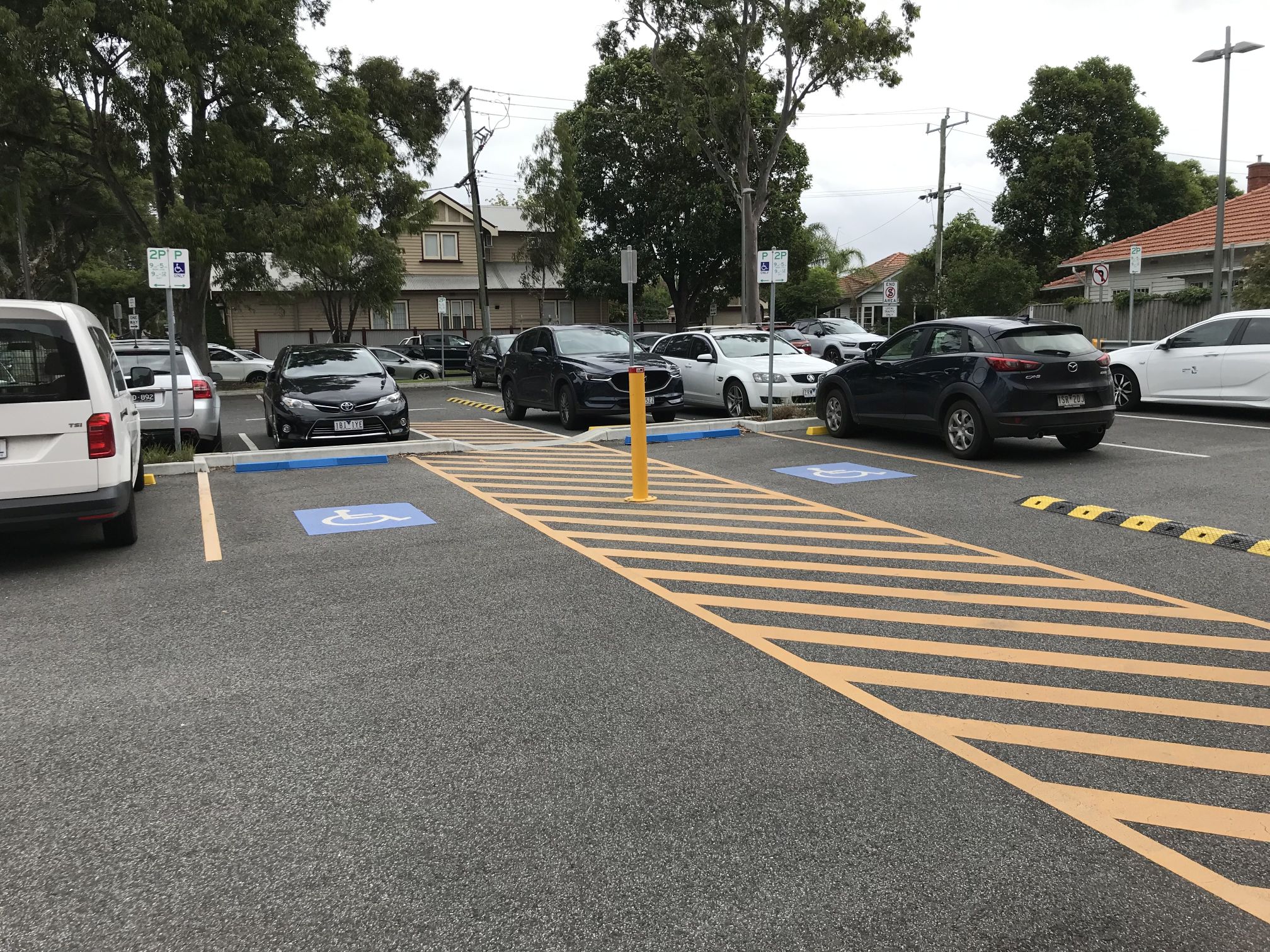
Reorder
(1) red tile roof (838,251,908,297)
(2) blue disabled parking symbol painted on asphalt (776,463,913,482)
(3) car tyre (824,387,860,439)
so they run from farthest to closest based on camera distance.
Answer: (1) red tile roof (838,251,908,297)
(3) car tyre (824,387,860,439)
(2) blue disabled parking symbol painted on asphalt (776,463,913,482)

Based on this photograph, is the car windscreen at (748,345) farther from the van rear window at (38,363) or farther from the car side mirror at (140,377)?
the van rear window at (38,363)

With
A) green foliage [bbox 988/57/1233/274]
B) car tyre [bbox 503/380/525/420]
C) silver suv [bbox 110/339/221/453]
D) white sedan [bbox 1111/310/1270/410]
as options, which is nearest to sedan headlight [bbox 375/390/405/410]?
silver suv [bbox 110/339/221/453]

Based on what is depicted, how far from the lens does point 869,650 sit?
17.3 feet

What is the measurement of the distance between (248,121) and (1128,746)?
82.6ft

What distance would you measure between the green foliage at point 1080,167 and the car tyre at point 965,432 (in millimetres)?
40153

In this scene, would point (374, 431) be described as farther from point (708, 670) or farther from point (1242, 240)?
point (1242, 240)

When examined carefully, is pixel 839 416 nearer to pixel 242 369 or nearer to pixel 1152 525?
pixel 1152 525

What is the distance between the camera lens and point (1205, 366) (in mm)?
15344

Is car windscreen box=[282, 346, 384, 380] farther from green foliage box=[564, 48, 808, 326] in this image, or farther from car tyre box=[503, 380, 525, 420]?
green foliage box=[564, 48, 808, 326]

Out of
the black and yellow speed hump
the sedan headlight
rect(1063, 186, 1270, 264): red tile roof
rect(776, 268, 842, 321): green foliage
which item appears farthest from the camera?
rect(776, 268, 842, 321): green foliage

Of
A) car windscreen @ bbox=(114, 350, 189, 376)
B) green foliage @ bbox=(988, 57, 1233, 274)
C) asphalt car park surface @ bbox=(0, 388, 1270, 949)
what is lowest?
asphalt car park surface @ bbox=(0, 388, 1270, 949)

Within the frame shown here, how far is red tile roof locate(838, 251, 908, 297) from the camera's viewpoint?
243ft

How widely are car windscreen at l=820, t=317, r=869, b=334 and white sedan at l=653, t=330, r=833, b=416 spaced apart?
46.3ft

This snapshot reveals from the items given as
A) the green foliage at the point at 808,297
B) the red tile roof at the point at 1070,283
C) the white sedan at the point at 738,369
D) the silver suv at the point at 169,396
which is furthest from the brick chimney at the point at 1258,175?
the silver suv at the point at 169,396
